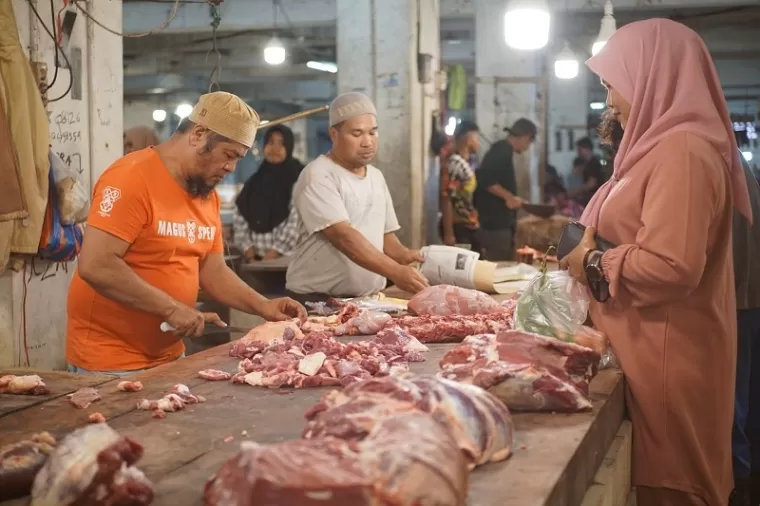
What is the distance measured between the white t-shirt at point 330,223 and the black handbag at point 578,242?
6.65ft

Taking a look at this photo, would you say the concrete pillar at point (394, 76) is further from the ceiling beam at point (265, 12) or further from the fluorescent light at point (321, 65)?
the fluorescent light at point (321, 65)

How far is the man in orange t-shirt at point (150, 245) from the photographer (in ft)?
12.1

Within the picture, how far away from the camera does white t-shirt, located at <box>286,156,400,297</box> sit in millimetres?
5414

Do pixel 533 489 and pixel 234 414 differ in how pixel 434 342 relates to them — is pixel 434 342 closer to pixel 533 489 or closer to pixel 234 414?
pixel 234 414

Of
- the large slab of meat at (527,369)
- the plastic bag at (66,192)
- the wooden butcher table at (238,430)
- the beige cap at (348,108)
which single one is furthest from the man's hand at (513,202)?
the large slab of meat at (527,369)

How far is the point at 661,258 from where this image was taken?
3.11 m

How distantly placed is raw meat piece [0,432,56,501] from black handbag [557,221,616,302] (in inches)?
84.2

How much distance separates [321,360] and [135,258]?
3.61 feet

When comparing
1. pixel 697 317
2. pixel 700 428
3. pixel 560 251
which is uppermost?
pixel 560 251

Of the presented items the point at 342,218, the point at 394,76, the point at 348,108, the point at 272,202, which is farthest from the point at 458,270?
the point at 272,202

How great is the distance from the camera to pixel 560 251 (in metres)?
3.63

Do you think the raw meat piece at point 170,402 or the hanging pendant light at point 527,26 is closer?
the raw meat piece at point 170,402

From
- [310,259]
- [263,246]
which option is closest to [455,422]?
[310,259]

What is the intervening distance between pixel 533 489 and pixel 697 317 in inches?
59.4
